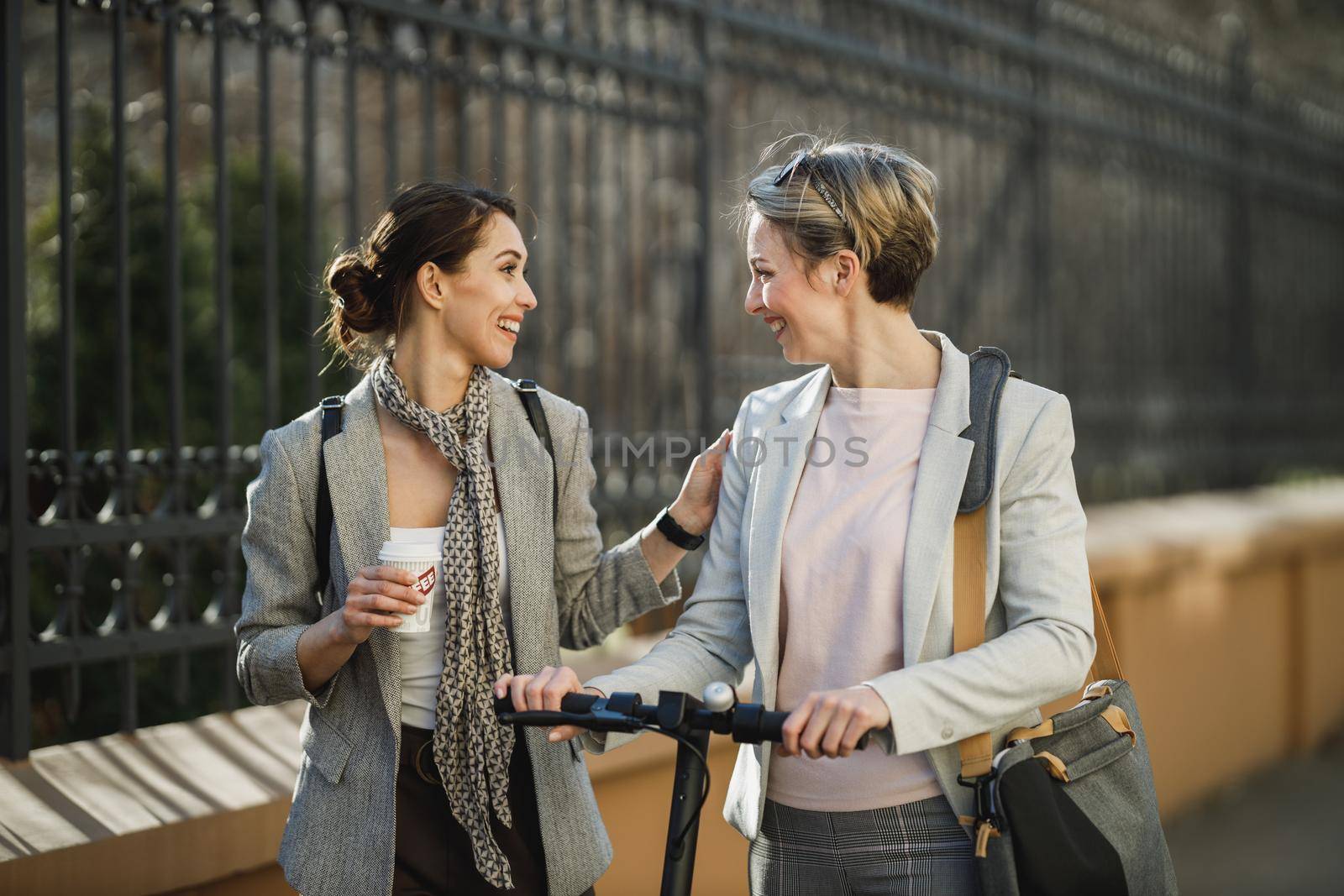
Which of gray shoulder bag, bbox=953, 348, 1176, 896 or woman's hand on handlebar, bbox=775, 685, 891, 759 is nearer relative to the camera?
woman's hand on handlebar, bbox=775, 685, 891, 759

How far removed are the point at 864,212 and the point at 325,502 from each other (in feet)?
3.46

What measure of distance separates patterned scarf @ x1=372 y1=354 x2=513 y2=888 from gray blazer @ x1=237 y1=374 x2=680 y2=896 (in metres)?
0.07

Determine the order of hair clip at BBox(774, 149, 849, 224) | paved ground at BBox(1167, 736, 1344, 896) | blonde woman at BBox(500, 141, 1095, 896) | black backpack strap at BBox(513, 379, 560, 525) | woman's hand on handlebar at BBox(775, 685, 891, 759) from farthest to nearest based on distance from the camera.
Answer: paved ground at BBox(1167, 736, 1344, 896) → black backpack strap at BBox(513, 379, 560, 525) → hair clip at BBox(774, 149, 849, 224) → blonde woman at BBox(500, 141, 1095, 896) → woman's hand on handlebar at BBox(775, 685, 891, 759)

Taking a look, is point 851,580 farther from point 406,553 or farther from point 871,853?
point 406,553

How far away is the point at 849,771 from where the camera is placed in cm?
221

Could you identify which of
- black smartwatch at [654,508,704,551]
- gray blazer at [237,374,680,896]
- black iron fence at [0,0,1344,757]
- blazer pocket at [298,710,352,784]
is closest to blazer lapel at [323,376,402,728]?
gray blazer at [237,374,680,896]

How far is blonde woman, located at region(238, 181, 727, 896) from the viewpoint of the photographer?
229cm

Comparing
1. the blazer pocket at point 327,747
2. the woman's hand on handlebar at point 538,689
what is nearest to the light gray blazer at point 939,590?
the woman's hand on handlebar at point 538,689

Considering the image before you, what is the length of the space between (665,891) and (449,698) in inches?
21.0

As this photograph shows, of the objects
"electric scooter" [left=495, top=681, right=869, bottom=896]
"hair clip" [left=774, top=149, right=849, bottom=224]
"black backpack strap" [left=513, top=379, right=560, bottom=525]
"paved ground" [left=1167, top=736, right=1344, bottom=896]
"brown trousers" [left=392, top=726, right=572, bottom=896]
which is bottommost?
"paved ground" [left=1167, top=736, right=1344, bottom=896]

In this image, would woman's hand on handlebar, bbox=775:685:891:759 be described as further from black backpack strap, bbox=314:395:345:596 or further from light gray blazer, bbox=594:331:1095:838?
black backpack strap, bbox=314:395:345:596

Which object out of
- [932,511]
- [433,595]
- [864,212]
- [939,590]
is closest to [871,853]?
[939,590]

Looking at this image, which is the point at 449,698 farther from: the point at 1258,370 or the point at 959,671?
the point at 1258,370

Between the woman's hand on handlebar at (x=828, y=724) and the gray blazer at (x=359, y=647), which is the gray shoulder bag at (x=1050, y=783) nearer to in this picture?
the woman's hand on handlebar at (x=828, y=724)
